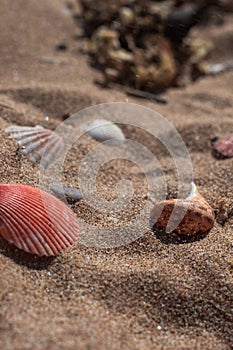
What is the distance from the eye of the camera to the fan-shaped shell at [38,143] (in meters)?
2.63

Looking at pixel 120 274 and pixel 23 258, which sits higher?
pixel 23 258

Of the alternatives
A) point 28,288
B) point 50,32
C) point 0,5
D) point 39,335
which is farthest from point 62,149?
point 0,5

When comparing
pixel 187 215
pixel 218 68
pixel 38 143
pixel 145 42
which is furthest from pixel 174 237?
pixel 218 68

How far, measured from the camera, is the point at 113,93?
3.69 meters

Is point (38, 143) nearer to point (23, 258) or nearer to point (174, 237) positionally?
point (23, 258)

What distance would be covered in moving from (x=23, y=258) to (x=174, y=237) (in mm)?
818

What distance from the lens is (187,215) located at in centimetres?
233

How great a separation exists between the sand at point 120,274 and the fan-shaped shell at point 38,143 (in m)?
0.06

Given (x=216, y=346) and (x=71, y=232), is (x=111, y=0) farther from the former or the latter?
(x=216, y=346)

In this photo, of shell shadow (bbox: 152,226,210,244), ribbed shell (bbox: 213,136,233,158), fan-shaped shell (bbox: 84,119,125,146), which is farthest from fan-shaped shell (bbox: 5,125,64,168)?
ribbed shell (bbox: 213,136,233,158)

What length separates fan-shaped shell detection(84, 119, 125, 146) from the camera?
302cm

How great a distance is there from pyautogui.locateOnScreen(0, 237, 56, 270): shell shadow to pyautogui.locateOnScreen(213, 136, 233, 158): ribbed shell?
1.57 meters

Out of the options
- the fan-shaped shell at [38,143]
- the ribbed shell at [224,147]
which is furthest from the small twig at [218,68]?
the fan-shaped shell at [38,143]

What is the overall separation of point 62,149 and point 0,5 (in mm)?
2522
